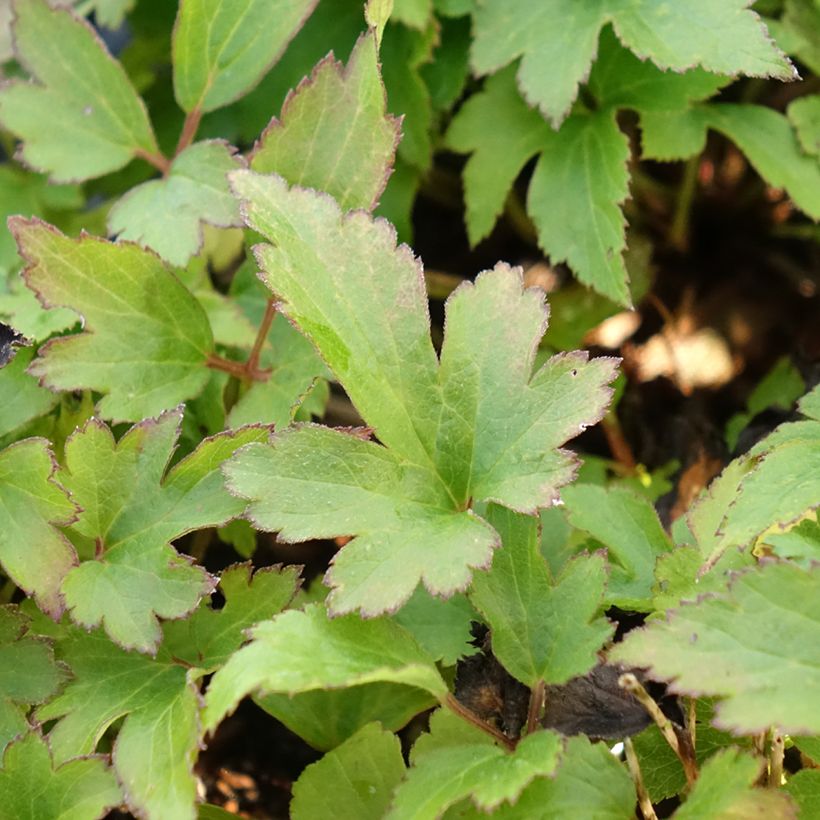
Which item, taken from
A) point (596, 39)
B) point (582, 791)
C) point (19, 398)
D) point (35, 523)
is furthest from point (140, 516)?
point (596, 39)

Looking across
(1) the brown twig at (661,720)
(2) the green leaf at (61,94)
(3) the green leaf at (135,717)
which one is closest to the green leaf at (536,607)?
(1) the brown twig at (661,720)

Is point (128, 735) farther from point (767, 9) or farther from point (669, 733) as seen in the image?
point (767, 9)

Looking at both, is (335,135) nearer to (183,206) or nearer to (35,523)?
(183,206)

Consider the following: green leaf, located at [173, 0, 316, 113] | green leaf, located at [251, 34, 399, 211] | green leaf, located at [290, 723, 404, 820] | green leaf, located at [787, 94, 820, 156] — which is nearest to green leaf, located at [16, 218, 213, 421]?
green leaf, located at [251, 34, 399, 211]

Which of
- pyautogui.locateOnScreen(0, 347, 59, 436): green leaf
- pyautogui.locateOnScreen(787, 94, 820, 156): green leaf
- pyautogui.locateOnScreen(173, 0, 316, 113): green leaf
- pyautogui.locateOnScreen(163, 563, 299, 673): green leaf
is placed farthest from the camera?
pyautogui.locateOnScreen(787, 94, 820, 156): green leaf

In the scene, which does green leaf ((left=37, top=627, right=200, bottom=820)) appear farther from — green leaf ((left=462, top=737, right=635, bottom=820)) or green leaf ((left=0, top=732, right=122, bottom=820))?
green leaf ((left=462, top=737, right=635, bottom=820))

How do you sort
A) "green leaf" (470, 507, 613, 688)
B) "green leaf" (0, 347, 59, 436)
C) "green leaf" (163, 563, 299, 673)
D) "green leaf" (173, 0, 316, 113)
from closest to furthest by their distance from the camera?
"green leaf" (470, 507, 613, 688), "green leaf" (163, 563, 299, 673), "green leaf" (0, 347, 59, 436), "green leaf" (173, 0, 316, 113)
